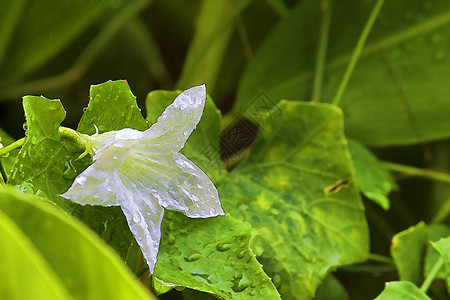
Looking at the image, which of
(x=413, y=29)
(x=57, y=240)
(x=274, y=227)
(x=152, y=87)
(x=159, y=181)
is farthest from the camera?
(x=152, y=87)

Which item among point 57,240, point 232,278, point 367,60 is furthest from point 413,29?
point 57,240

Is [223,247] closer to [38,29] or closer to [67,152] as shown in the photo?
[67,152]

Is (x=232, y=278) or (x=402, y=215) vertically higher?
(x=232, y=278)

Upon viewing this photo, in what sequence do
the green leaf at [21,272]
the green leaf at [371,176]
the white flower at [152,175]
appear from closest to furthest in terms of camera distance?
the green leaf at [21,272] → the white flower at [152,175] → the green leaf at [371,176]

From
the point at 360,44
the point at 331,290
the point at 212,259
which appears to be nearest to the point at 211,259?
the point at 212,259

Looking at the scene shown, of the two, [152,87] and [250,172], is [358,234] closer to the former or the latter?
[250,172]

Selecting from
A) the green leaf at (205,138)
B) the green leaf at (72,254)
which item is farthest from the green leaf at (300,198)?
the green leaf at (72,254)

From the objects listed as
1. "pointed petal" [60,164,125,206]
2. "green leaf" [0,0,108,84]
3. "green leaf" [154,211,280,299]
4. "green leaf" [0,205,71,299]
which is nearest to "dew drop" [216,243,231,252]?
"green leaf" [154,211,280,299]

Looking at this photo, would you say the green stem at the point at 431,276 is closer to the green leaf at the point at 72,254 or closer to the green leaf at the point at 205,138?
the green leaf at the point at 205,138
